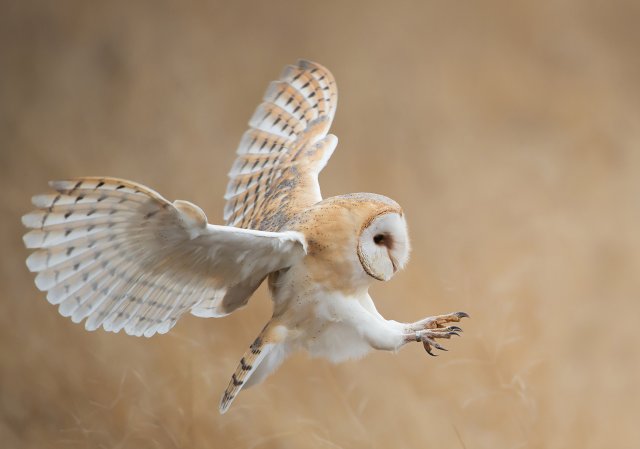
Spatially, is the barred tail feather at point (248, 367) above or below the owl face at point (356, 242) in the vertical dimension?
below

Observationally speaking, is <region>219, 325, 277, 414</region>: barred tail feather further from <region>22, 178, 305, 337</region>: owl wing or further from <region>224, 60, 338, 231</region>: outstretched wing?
<region>224, 60, 338, 231</region>: outstretched wing

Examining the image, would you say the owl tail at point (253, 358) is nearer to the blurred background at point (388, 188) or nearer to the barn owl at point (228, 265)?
the barn owl at point (228, 265)

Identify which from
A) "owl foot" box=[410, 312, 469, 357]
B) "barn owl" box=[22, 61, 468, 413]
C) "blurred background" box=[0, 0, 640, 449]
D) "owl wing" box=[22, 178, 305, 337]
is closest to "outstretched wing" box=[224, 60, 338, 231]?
"barn owl" box=[22, 61, 468, 413]

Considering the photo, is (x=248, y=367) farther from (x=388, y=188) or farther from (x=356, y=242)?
(x=388, y=188)

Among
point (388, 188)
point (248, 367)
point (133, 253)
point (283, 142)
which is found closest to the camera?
point (133, 253)

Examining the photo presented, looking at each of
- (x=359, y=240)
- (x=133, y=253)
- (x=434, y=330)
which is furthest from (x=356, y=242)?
(x=133, y=253)

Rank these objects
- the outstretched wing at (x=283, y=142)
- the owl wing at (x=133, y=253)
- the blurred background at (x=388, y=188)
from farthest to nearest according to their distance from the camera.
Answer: the blurred background at (x=388, y=188)
the outstretched wing at (x=283, y=142)
the owl wing at (x=133, y=253)

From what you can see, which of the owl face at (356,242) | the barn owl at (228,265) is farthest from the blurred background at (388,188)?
the owl face at (356,242)
